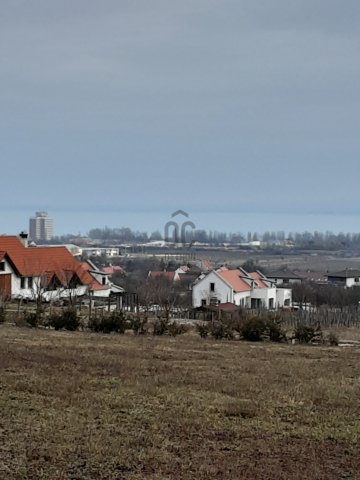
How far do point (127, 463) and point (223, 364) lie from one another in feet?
23.8

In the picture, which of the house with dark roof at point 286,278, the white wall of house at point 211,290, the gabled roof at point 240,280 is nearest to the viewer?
the white wall of house at point 211,290

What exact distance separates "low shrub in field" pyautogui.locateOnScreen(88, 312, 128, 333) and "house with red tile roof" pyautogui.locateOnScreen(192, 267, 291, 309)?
27.9 meters

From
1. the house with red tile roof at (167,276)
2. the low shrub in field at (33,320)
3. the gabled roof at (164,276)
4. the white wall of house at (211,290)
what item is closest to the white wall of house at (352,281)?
Result: the house with red tile roof at (167,276)

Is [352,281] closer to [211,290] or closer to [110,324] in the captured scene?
[211,290]

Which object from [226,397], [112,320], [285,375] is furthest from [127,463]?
[112,320]

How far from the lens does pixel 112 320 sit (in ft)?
67.3

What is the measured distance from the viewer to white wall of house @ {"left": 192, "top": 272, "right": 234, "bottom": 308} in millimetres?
51312

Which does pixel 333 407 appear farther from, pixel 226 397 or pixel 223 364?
pixel 223 364

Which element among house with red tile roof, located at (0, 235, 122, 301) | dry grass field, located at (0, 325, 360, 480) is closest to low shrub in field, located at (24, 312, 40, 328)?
dry grass field, located at (0, 325, 360, 480)

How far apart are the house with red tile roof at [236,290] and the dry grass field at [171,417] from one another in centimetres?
3668

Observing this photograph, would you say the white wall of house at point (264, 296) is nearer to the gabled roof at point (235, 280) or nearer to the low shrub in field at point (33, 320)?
the gabled roof at point (235, 280)

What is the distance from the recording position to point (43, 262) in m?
39.5

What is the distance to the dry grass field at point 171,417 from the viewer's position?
6.00m

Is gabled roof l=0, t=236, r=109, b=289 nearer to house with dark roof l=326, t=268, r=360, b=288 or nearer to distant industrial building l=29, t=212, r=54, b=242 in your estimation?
house with dark roof l=326, t=268, r=360, b=288
